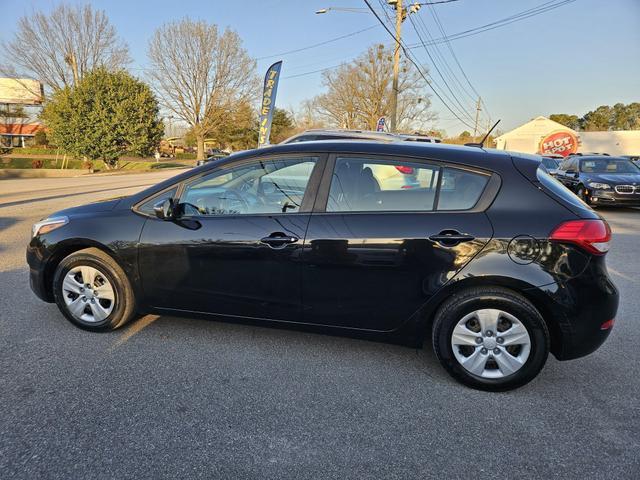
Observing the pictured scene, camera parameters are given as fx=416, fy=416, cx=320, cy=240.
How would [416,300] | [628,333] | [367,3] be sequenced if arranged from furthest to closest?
[367,3]
[628,333]
[416,300]

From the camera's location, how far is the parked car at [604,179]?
36.6 ft

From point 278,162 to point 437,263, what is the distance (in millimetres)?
1409

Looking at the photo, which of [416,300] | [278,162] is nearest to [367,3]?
[278,162]

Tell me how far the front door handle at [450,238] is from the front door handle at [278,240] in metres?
0.96

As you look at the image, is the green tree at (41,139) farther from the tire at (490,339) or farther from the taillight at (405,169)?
the tire at (490,339)

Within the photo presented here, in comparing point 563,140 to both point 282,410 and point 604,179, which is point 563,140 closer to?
point 604,179

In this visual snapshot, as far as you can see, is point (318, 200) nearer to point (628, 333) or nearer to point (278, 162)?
point (278, 162)

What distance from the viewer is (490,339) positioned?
8.91 ft

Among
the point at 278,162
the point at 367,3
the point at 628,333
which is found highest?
the point at 367,3

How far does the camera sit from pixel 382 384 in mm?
2836

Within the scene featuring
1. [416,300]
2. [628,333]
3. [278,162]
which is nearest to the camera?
[416,300]

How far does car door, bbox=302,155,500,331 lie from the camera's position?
2736mm

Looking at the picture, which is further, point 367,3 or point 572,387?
point 367,3

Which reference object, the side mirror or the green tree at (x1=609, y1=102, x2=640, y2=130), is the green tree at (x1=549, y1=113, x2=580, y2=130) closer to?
the green tree at (x1=609, y1=102, x2=640, y2=130)
